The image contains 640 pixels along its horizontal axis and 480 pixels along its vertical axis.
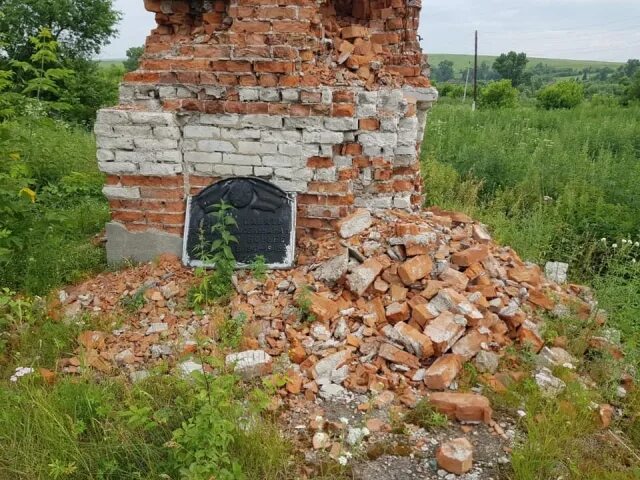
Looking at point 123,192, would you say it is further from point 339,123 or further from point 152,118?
point 339,123

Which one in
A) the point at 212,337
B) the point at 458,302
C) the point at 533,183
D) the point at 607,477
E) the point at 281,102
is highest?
the point at 281,102

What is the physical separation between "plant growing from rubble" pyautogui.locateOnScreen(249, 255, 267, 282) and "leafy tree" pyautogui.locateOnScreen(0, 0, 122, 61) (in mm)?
19152

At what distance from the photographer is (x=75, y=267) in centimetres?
436

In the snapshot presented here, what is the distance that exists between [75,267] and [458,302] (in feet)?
10.5

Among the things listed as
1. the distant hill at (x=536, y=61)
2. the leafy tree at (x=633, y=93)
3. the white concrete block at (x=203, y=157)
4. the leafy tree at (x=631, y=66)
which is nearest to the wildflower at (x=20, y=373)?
the white concrete block at (x=203, y=157)

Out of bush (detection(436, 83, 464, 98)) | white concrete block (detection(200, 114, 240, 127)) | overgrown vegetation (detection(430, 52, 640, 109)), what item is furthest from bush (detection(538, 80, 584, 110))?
white concrete block (detection(200, 114, 240, 127))

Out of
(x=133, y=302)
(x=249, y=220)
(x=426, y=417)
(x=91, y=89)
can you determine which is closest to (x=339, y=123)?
(x=249, y=220)

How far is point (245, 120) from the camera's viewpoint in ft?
13.1

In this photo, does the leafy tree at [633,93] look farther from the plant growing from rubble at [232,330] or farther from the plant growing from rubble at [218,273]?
the plant growing from rubble at [232,330]

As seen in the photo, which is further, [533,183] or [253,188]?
[533,183]

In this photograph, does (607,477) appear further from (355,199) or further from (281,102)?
(281,102)

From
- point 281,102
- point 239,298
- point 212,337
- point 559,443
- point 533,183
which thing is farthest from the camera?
point 533,183

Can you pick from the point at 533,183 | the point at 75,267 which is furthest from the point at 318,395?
the point at 533,183

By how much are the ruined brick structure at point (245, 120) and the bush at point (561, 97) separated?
2222 centimetres
